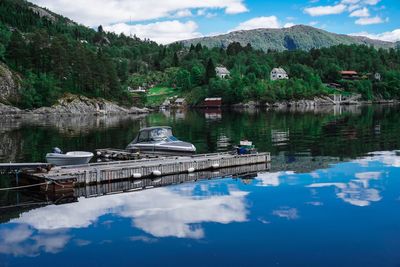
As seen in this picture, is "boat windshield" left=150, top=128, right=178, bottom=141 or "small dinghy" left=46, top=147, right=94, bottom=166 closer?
"small dinghy" left=46, top=147, right=94, bottom=166

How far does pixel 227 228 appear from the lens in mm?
24156

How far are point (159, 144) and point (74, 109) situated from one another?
103m

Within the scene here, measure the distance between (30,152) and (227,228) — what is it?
36601 mm

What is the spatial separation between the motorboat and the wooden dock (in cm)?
335

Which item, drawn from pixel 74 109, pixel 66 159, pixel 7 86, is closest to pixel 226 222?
pixel 66 159

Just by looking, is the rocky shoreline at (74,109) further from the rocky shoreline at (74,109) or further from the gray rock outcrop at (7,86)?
the gray rock outcrop at (7,86)

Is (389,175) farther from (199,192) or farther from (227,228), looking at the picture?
(227,228)

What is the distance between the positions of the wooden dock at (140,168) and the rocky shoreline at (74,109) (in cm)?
10078

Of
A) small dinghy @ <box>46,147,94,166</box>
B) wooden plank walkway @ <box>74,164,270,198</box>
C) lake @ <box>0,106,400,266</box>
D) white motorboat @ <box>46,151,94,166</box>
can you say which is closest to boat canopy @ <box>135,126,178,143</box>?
wooden plank walkway @ <box>74,164,270,198</box>

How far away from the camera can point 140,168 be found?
3859cm

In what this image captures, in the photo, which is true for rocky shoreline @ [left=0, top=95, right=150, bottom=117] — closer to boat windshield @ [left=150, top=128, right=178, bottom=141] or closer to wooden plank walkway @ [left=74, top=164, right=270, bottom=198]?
boat windshield @ [left=150, top=128, right=178, bottom=141]

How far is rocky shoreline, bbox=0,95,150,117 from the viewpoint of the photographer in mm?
133000

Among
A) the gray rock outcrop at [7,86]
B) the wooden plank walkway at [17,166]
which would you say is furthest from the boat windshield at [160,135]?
the gray rock outcrop at [7,86]

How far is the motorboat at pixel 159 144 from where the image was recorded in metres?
48.6
